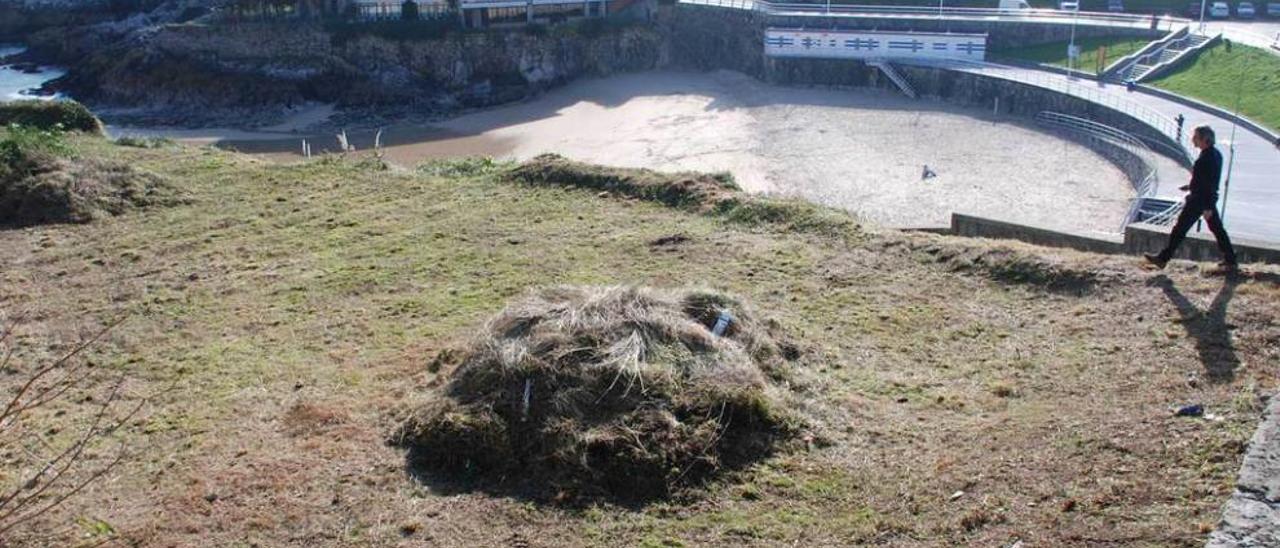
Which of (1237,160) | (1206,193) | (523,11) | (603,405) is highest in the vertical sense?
(523,11)

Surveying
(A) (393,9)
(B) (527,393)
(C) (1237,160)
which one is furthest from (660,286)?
(A) (393,9)

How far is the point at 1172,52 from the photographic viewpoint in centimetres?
4094

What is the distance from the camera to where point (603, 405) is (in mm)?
8641

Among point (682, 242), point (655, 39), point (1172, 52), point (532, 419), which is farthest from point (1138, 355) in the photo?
point (655, 39)

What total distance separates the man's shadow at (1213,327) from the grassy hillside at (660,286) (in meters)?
0.03

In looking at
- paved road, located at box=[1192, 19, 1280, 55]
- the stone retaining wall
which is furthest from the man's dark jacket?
paved road, located at box=[1192, 19, 1280, 55]

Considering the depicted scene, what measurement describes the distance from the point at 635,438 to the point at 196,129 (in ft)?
123

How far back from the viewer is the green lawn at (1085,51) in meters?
42.3

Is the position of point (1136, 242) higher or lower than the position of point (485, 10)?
lower

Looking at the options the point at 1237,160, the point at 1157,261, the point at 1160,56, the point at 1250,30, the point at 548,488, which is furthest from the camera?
the point at 1250,30

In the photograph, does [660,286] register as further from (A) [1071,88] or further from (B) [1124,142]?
(A) [1071,88]

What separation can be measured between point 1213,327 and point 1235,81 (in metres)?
30.5

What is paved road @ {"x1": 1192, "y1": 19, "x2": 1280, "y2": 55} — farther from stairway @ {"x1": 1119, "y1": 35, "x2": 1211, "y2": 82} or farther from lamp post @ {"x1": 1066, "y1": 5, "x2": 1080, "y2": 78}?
lamp post @ {"x1": 1066, "y1": 5, "x2": 1080, "y2": 78}

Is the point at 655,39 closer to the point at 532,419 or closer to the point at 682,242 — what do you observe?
the point at 682,242
